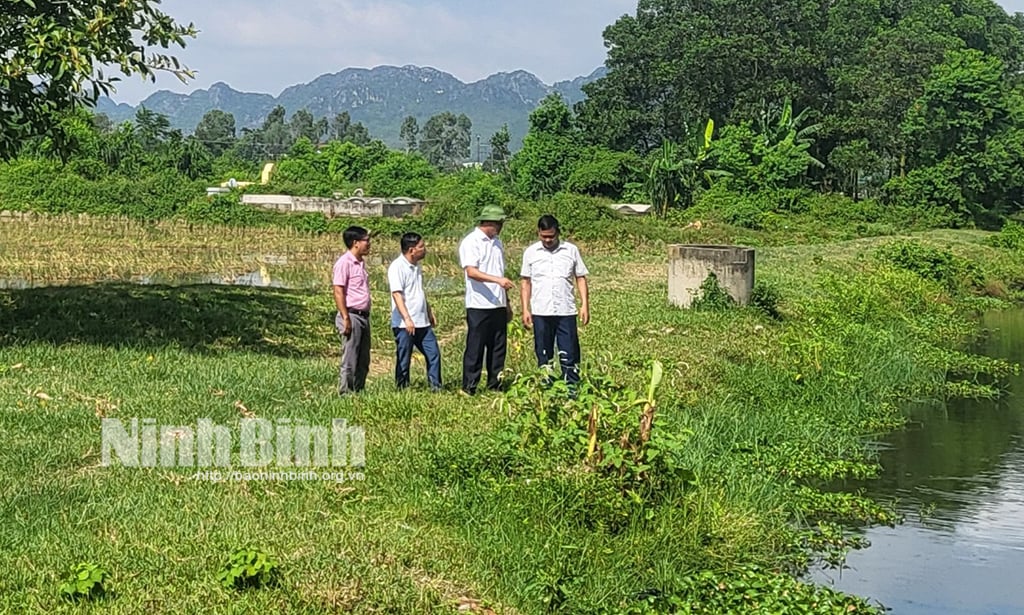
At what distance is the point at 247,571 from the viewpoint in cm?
511

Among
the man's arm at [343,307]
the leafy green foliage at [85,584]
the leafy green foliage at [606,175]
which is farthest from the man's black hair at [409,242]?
the leafy green foliage at [606,175]

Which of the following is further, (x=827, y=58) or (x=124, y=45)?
(x=827, y=58)

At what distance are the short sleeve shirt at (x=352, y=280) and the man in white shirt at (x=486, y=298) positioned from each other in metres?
0.85

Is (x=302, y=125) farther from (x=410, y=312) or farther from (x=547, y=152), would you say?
(x=410, y=312)

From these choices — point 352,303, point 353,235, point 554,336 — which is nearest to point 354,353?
point 352,303

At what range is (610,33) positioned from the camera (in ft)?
182

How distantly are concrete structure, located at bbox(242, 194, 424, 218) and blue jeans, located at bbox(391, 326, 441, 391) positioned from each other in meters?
30.6

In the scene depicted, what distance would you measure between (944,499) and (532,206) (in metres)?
28.6

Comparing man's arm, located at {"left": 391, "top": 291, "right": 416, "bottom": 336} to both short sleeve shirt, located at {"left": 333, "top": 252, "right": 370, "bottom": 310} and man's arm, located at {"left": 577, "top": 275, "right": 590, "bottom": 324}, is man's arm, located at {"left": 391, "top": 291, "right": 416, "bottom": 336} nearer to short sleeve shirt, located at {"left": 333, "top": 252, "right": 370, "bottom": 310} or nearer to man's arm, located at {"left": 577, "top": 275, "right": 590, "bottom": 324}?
short sleeve shirt, located at {"left": 333, "top": 252, "right": 370, "bottom": 310}

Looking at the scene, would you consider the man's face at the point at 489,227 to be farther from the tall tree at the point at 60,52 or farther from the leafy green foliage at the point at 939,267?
the leafy green foliage at the point at 939,267

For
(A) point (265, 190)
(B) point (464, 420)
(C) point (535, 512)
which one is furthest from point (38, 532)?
(A) point (265, 190)

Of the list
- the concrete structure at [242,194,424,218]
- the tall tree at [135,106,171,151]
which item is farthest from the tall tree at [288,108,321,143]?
the concrete structure at [242,194,424,218]

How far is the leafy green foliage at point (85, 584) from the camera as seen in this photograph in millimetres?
4910

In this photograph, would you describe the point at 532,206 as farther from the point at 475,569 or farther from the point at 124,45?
the point at 475,569
